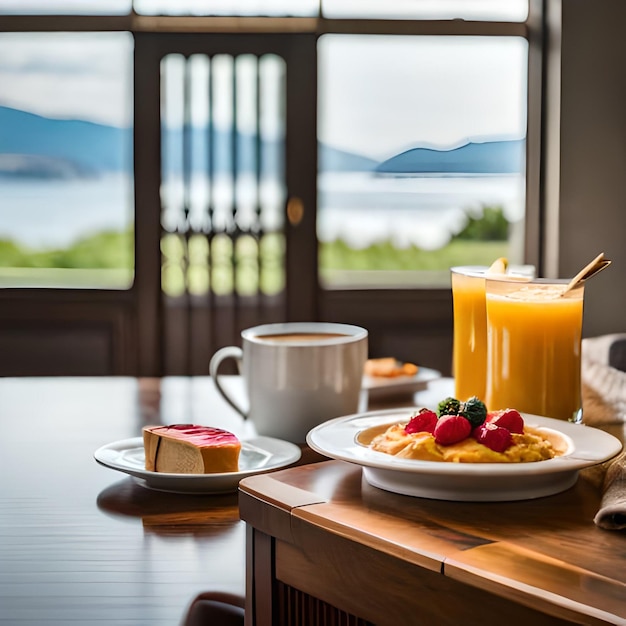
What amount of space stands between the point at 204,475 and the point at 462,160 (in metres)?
3.56

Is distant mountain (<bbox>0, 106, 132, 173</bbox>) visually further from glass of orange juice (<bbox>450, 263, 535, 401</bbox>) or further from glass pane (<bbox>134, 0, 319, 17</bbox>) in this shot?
glass of orange juice (<bbox>450, 263, 535, 401</bbox>)

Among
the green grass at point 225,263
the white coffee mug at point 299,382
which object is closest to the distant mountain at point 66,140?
the green grass at point 225,263

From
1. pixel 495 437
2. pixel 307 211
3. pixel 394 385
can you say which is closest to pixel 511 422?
pixel 495 437

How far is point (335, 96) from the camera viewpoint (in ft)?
13.7

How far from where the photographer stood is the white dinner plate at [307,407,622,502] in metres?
0.69

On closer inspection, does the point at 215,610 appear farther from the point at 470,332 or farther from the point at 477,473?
the point at 470,332

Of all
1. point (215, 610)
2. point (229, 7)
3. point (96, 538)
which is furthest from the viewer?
point (229, 7)

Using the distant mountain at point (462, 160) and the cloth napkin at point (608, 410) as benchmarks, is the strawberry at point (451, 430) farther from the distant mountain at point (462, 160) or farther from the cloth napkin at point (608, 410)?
the distant mountain at point (462, 160)

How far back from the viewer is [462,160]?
4285 millimetres

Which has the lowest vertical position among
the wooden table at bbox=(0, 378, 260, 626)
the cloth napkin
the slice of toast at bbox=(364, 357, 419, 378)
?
the wooden table at bbox=(0, 378, 260, 626)

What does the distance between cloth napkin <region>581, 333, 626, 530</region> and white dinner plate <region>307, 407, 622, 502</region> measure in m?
0.02

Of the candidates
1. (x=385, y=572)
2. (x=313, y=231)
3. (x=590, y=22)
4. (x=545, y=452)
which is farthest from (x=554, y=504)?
(x=590, y=22)

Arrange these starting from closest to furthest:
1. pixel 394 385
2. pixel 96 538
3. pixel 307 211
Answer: pixel 96 538 → pixel 394 385 → pixel 307 211

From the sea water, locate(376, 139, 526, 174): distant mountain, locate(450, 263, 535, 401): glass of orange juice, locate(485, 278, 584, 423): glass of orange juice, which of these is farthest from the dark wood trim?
locate(485, 278, 584, 423): glass of orange juice
